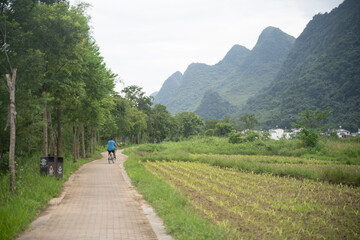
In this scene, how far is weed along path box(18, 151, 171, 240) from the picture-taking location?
656 cm

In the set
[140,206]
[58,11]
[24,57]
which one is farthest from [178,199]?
[58,11]

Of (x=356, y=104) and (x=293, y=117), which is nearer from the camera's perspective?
(x=356, y=104)

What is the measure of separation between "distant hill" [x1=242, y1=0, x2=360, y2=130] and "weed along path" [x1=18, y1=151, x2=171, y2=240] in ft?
413

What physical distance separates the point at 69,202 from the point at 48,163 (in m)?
4.10

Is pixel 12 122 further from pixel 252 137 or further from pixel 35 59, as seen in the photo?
pixel 252 137

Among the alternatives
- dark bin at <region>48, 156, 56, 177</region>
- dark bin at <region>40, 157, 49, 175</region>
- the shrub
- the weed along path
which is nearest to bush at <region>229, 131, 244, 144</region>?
the shrub

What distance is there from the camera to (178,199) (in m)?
8.98

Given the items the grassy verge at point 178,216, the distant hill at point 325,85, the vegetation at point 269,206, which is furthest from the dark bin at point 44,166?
the distant hill at point 325,85

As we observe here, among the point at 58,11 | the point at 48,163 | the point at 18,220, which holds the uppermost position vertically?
the point at 58,11

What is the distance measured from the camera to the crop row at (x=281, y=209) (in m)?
6.52

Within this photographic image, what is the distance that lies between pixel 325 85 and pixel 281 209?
15715 centimetres

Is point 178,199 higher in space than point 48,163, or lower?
lower

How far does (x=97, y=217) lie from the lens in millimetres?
8008

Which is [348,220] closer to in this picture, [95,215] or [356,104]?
[95,215]
